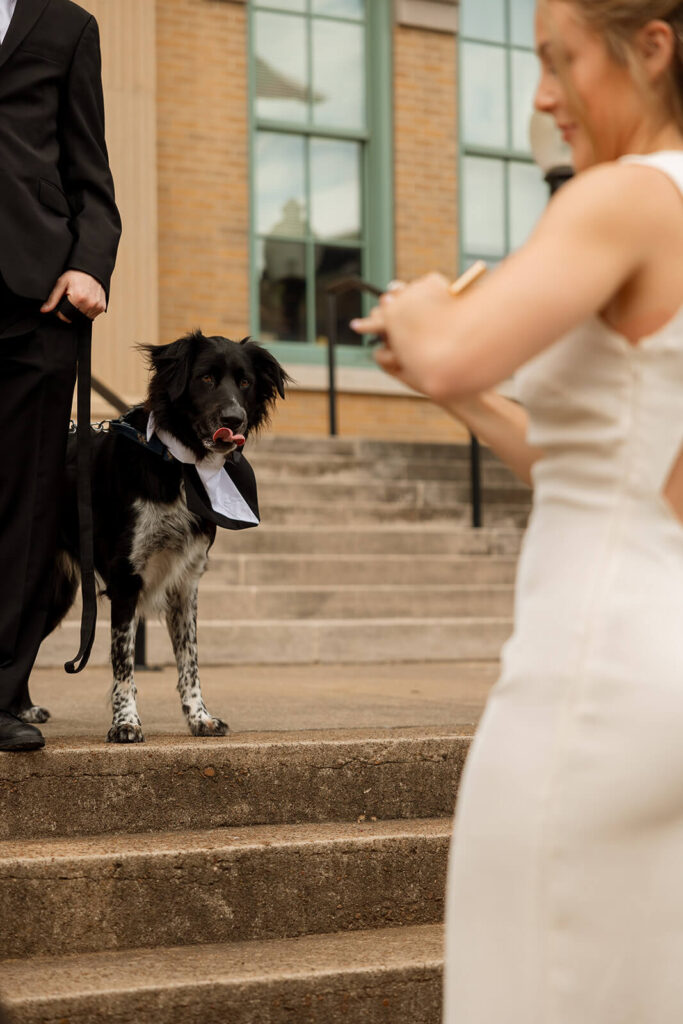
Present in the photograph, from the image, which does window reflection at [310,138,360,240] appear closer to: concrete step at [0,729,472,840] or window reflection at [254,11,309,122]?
window reflection at [254,11,309,122]

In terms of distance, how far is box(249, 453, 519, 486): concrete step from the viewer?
870 centimetres

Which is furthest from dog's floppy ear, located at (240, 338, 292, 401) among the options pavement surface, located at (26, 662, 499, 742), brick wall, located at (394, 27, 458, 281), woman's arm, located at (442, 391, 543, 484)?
brick wall, located at (394, 27, 458, 281)

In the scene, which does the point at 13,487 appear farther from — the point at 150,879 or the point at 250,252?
the point at 250,252

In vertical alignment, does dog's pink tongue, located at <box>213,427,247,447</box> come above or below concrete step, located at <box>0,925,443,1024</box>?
above

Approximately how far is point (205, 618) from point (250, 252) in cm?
553

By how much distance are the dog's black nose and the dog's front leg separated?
23.4 inches

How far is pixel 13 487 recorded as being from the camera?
3283mm

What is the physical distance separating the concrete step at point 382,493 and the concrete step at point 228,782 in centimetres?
459

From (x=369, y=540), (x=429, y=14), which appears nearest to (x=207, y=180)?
(x=429, y=14)

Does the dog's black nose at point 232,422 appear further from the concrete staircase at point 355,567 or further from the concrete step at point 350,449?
the concrete step at point 350,449

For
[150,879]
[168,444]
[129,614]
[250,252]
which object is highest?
[250,252]

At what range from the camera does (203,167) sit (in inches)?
443

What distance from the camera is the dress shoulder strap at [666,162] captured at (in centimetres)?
117

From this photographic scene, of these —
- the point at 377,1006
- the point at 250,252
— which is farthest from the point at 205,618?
the point at 250,252
